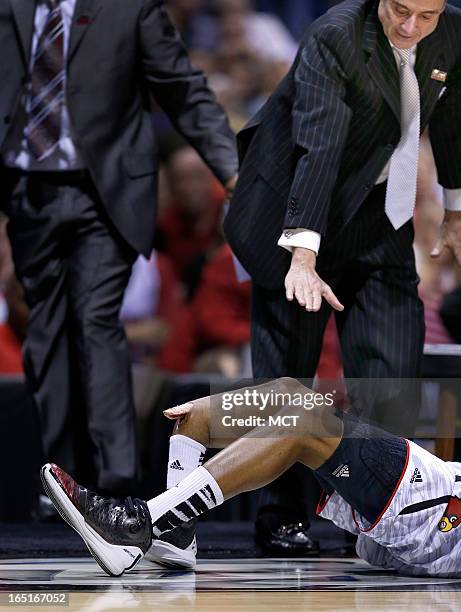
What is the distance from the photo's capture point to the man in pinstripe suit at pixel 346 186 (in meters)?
3.36

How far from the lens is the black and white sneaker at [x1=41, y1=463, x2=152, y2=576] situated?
2.86 metres

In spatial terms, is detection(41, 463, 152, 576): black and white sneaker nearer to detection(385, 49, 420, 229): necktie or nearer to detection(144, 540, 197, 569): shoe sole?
detection(144, 540, 197, 569): shoe sole

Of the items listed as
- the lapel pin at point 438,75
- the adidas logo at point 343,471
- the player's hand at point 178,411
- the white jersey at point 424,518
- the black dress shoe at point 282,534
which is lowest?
the black dress shoe at point 282,534

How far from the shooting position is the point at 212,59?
6523 mm

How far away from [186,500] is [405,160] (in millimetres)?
1127

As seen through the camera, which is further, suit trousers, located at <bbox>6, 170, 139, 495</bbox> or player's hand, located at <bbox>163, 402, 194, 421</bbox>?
suit trousers, located at <bbox>6, 170, 139, 495</bbox>

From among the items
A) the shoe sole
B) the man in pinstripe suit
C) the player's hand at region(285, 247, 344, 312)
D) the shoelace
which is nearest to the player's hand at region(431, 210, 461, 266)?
the man in pinstripe suit

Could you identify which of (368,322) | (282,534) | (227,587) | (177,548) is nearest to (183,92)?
(368,322)

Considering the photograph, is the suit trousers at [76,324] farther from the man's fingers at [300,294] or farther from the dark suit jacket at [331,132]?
the man's fingers at [300,294]

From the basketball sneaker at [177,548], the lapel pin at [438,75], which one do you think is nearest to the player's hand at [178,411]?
the basketball sneaker at [177,548]

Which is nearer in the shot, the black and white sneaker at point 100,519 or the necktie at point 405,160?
the black and white sneaker at point 100,519

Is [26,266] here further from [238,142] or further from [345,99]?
[345,99]

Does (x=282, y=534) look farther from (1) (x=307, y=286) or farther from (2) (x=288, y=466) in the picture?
(1) (x=307, y=286)

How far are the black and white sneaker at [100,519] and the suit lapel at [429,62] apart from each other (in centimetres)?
134
